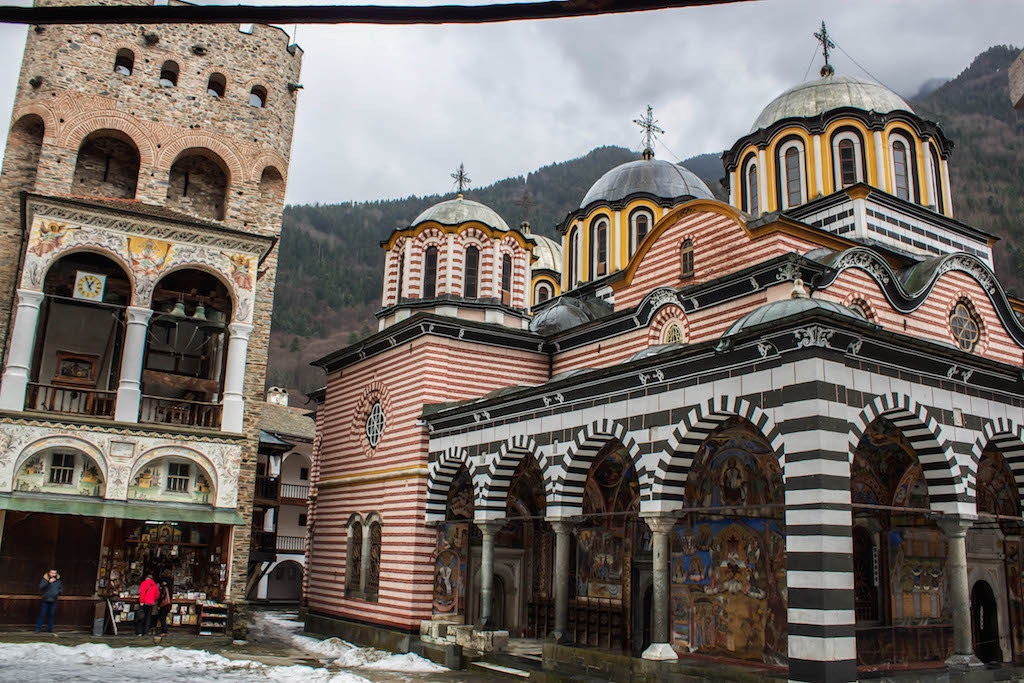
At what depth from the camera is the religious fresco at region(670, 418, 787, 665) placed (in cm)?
1218

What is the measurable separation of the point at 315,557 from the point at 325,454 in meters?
2.53

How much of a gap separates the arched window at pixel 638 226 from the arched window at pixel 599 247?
2.58 ft

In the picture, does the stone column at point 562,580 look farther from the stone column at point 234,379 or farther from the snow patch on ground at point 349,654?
the stone column at point 234,379

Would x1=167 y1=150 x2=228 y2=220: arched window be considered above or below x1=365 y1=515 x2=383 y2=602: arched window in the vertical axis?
above

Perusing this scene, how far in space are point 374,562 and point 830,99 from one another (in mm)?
14884

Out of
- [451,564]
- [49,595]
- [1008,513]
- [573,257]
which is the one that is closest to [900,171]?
[1008,513]

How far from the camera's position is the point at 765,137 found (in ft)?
65.5

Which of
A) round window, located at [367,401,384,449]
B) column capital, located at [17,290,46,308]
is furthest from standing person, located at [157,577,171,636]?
column capital, located at [17,290,46,308]

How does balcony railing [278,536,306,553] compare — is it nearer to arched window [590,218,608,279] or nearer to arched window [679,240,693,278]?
arched window [590,218,608,279]

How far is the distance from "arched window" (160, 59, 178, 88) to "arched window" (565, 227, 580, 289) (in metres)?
11.2

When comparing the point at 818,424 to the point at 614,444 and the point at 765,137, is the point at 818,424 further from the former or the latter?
the point at 765,137

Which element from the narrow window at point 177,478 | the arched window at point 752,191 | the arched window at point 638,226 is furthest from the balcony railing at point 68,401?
the arched window at point 752,191

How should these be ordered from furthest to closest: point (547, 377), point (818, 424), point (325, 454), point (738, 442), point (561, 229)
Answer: point (561, 229) → point (325, 454) → point (547, 377) → point (738, 442) → point (818, 424)

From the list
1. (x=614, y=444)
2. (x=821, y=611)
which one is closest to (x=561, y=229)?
(x=614, y=444)
